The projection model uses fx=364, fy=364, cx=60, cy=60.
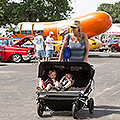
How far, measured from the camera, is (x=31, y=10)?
43000mm

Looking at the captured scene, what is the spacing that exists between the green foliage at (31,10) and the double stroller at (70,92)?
36393mm

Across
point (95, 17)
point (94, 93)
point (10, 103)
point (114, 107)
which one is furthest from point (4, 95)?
point (95, 17)

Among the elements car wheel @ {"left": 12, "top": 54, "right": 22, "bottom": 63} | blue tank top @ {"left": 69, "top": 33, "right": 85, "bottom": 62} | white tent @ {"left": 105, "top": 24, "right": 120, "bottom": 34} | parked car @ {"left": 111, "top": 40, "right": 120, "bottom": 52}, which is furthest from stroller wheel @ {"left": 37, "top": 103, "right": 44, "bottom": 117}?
white tent @ {"left": 105, "top": 24, "right": 120, "bottom": 34}

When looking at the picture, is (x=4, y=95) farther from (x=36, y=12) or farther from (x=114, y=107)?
(x=36, y=12)

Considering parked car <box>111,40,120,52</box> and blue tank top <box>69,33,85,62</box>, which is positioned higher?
blue tank top <box>69,33,85,62</box>

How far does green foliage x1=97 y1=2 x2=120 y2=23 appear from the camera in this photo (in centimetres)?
14357

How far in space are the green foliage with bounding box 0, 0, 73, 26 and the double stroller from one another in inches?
1433

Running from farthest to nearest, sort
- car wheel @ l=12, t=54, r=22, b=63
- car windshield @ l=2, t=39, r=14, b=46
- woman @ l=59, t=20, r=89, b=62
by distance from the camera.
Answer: car windshield @ l=2, t=39, r=14, b=46
car wheel @ l=12, t=54, r=22, b=63
woman @ l=59, t=20, r=89, b=62

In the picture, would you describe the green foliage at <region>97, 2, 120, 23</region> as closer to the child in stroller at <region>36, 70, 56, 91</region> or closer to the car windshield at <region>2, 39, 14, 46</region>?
the car windshield at <region>2, 39, 14, 46</region>

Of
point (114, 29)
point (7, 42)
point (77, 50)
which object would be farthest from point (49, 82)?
point (114, 29)

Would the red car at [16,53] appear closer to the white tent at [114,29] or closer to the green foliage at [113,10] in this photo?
the white tent at [114,29]

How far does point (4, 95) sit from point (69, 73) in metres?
2.59

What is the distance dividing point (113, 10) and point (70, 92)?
14921 centimetres

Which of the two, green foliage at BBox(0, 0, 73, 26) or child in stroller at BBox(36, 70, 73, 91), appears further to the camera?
green foliage at BBox(0, 0, 73, 26)
